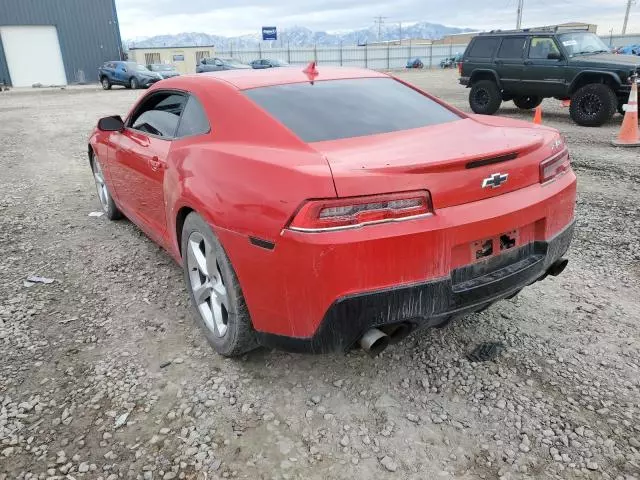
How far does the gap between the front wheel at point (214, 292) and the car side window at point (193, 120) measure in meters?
0.52

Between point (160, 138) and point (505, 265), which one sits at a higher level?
point (160, 138)

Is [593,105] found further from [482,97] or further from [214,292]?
[214,292]

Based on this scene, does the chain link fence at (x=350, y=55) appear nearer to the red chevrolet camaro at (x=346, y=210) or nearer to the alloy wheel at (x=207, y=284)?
the red chevrolet camaro at (x=346, y=210)

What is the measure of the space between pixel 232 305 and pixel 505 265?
1.30 metres

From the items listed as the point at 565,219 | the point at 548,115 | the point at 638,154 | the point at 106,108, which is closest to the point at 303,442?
the point at 565,219

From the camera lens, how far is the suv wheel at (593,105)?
9617 mm

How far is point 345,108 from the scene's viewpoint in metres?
2.82

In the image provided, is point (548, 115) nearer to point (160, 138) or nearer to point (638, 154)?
point (638, 154)

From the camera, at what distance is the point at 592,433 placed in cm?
221

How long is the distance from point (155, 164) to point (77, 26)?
3717cm

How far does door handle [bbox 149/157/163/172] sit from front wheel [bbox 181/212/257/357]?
0.60 metres

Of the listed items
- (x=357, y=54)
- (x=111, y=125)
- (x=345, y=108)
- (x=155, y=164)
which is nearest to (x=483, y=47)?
(x=111, y=125)

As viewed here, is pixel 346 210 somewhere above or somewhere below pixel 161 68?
above

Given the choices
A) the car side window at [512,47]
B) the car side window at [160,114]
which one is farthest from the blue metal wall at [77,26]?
the car side window at [160,114]
